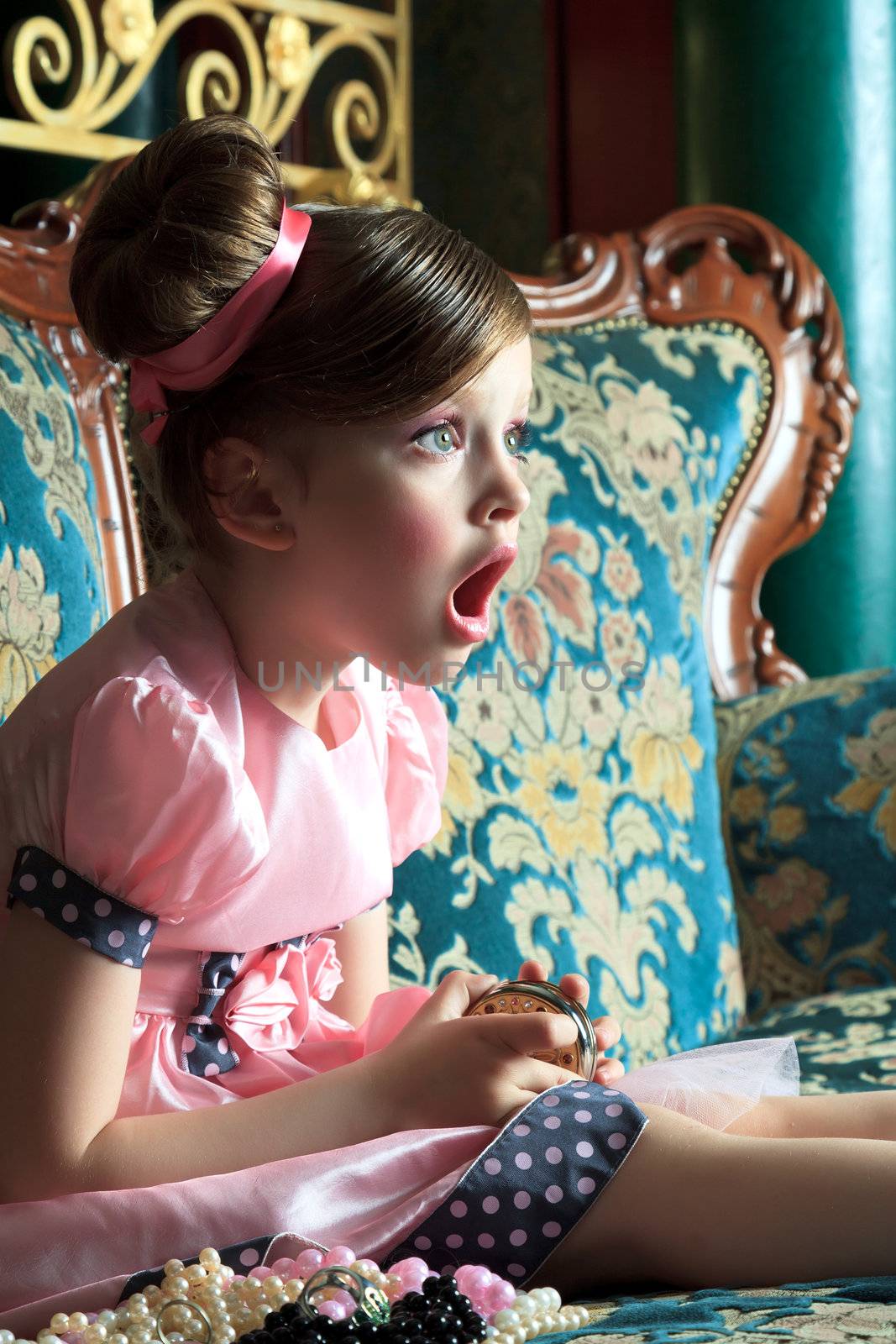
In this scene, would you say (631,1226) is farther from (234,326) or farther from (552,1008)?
(234,326)

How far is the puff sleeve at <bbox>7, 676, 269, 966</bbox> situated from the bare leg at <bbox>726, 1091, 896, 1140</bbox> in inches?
14.0

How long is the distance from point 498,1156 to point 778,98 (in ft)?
5.64

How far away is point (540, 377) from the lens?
142 centimetres

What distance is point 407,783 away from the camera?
104 centimetres

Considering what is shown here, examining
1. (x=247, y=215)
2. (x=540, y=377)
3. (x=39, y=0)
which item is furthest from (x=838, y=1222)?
(x=39, y=0)

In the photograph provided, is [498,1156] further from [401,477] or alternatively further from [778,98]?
[778,98]

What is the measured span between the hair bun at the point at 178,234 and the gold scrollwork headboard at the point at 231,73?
0.79m

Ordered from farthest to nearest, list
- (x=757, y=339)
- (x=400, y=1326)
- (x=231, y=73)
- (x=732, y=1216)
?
1. (x=231, y=73)
2. (x=757, y=339)
3. (x=732, y=1216)
4. (x=400, y=1326)

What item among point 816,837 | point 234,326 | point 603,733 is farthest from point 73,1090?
point 816,837

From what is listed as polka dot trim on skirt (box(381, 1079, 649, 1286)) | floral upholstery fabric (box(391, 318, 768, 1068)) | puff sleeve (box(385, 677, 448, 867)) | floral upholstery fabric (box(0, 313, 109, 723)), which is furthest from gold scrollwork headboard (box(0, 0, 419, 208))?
polka dot trim on skirt (box(381, 1079, 649, 1286))

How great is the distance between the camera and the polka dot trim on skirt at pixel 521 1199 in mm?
757

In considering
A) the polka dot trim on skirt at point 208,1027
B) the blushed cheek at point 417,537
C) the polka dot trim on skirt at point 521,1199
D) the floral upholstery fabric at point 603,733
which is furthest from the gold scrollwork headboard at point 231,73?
the polka dot trim on skirt at point 521,1199

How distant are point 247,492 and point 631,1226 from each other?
0.44 m

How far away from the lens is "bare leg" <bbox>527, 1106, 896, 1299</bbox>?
29.0 inches
